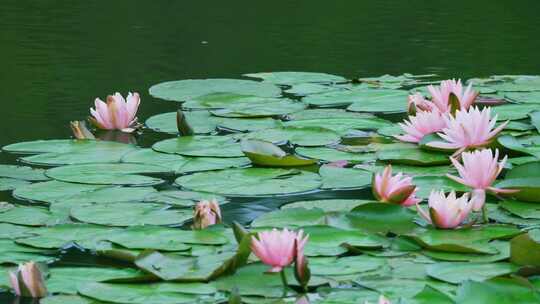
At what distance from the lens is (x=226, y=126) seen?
327cm

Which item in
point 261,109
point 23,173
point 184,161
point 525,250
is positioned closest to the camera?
point 525,250

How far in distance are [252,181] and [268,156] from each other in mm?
124

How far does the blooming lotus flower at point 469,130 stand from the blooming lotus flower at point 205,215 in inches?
26.0

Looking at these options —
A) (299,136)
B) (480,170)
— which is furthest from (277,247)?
(299,136)

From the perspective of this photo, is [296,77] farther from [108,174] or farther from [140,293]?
[140,293]

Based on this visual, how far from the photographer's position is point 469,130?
8.48 ft

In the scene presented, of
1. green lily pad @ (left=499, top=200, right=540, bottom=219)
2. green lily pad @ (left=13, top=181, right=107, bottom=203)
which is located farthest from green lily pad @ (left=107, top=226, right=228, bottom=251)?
green lily pad @ (left=499, top=200, right=540, bottom=219)

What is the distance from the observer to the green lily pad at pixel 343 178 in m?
2.57

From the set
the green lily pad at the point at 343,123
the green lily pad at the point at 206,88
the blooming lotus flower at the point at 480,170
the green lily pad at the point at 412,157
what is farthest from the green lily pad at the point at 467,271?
the green lily pad at the point at 206,88

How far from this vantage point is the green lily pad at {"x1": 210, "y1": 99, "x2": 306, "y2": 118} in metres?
3.40

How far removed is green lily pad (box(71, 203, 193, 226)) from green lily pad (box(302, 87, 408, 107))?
4.28ft

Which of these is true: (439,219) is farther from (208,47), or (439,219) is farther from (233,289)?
(208,47)

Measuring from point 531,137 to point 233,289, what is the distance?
1.54 m

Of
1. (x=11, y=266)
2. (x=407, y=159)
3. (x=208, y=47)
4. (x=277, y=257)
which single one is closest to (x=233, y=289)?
(x=277, y=257)
